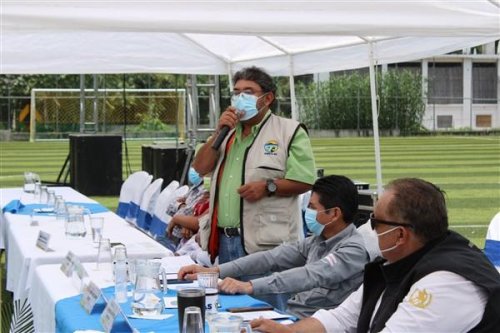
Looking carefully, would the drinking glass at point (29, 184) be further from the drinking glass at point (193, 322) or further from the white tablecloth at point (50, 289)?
the drinking glass at point (193, 322)

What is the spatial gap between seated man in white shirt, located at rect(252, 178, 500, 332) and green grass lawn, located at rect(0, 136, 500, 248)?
715 cm

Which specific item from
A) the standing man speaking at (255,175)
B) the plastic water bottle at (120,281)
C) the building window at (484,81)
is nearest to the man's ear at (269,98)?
the standing man speaking at (255,175)

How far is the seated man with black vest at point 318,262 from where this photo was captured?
389 centimetres

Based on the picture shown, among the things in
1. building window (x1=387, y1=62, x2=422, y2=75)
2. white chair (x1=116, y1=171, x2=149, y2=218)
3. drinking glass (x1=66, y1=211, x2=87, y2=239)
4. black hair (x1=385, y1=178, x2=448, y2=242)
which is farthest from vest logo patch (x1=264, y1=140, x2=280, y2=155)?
building window (x1=387, y1=62, x2=422, y2=75)

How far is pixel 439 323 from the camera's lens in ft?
8.77

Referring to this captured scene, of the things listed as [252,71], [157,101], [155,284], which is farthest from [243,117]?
[157,101]

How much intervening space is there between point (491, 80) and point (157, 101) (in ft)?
79.2

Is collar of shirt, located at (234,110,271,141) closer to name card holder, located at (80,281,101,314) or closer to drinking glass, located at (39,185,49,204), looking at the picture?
name card holder, located at (80,281,101,314)

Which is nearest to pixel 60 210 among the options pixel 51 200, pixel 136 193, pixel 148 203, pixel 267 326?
pixel 51 200

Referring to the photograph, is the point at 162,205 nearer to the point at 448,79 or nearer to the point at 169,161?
the point at 169,161

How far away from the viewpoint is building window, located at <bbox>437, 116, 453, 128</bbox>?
47.9m

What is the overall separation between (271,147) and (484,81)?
48.1 m

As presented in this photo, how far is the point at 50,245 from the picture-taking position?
18.0ft

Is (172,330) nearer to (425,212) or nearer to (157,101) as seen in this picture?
(425,212)
